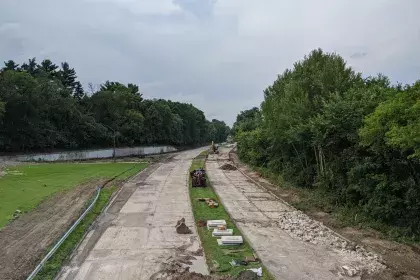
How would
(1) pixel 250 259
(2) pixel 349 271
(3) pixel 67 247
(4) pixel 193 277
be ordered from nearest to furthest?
(4) pixel 193 277 → (2) pixel 349 271 → (1) pixel 250 259 → (3) pixel 67 247

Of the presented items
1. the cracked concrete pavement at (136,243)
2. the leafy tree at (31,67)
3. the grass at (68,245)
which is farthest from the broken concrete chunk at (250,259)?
the leafy tree at (31,67)

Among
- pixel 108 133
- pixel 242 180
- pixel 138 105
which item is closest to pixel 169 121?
pixel 138 105

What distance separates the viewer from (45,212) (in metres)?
19.5

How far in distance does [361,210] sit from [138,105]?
81568 millimetres

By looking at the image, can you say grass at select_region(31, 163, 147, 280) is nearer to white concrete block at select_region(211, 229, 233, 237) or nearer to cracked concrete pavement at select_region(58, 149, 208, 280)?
cracked concrete pavement at select_region(58, 149, 208, 280)

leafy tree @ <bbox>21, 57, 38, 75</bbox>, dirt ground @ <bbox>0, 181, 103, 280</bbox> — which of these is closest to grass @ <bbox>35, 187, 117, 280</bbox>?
dirt ground @ <bbox>0, 181, 103, 280</bbox>

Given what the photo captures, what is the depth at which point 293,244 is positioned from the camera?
14.8 metres

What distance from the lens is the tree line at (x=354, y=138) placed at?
14.3 metres

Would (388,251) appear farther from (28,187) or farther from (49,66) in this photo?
(49,66)

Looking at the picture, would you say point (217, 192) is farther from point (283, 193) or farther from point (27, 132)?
point (27, 132)

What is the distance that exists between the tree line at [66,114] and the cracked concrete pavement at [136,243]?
36575 mm

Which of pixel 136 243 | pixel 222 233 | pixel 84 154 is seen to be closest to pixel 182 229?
pixel 222 233

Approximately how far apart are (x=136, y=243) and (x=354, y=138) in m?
10.5

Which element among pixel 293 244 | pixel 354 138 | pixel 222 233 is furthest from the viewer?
pixel 354 138
